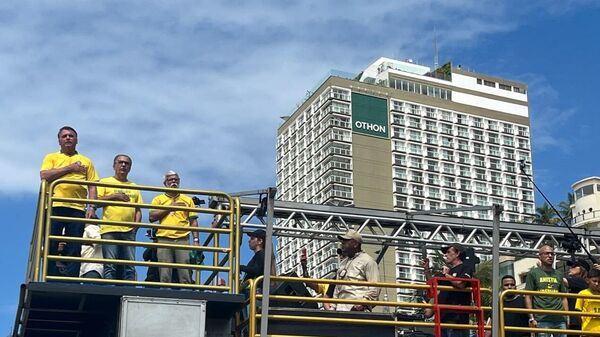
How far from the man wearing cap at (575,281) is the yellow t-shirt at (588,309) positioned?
18cm

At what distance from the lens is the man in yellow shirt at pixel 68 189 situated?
34.4 feet

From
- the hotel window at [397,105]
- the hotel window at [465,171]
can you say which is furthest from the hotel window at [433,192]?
the hotel window at [397,105]

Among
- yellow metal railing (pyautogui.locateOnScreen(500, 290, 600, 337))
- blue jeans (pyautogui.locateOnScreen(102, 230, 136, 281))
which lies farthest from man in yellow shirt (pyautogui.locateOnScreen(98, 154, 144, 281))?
yellow metal railing (pyautogui.locateOnScreen(500, 290, 600, 337))

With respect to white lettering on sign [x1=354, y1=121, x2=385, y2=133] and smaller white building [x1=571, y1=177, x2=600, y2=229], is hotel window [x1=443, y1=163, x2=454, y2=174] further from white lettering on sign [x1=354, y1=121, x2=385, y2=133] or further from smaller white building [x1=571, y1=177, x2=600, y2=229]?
smaller white building [x1=571, y1=177, x2=600, y2=229]

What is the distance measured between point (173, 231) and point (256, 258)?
3.46 feet

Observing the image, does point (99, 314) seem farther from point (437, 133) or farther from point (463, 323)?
point (437, 133)

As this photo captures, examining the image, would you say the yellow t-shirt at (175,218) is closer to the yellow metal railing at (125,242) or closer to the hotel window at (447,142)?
the yellow metal railing at (125,242)

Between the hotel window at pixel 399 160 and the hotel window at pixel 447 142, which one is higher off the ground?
the hotel window at pixel 447 142

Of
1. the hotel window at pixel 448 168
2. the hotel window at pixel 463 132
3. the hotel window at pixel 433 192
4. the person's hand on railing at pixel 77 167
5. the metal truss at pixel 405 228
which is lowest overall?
the person's hand on railing at pixel 77 167

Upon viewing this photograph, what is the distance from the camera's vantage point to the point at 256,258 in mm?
11938

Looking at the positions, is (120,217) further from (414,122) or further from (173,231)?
(414,122)

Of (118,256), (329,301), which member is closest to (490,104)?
(118,256)

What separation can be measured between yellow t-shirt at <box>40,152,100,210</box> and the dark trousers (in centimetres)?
7

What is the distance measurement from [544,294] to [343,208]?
30.8 feet
